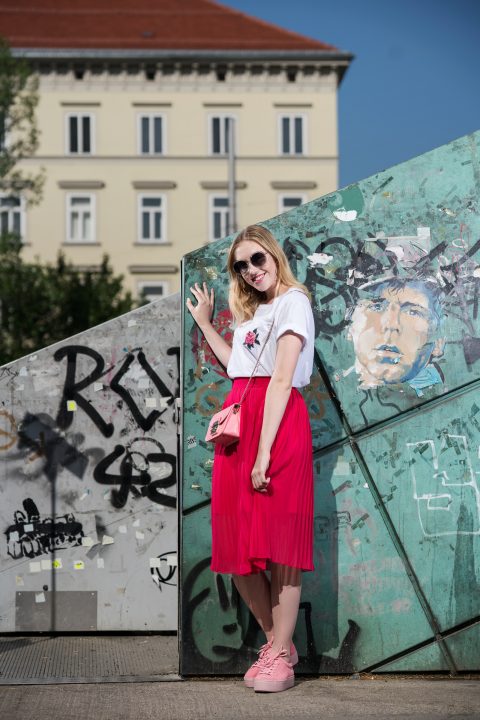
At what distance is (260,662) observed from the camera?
14.4 ft

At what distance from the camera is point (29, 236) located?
1596 inches

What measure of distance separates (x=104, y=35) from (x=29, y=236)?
9.15 m

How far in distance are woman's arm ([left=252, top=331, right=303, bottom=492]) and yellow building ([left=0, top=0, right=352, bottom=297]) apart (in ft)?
117

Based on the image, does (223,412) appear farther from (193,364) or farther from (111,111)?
(111,111)

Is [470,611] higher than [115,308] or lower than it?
lower

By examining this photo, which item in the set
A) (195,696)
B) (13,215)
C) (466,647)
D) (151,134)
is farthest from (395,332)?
(13,215)

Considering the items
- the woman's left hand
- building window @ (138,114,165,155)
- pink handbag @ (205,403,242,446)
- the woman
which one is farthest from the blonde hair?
building window @ (138,114,165,155)

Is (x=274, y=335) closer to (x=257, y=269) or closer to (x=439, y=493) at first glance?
(x=257, y=269)

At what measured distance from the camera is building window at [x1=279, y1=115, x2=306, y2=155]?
1597 inches

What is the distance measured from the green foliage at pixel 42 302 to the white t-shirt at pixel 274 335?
2594 cm

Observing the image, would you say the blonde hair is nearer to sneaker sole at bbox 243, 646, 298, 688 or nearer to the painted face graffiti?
the painted face graffiti

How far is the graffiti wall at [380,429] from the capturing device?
4.61 meters

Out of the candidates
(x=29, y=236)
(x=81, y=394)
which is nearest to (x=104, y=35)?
(x=29, y=236)

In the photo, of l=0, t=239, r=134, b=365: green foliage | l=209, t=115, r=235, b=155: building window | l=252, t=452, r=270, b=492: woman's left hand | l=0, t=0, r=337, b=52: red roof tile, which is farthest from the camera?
l=0, t=0, r=337, b=52: red roof tile
